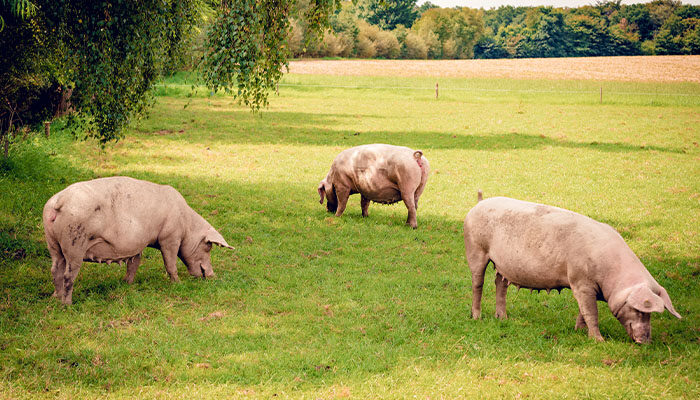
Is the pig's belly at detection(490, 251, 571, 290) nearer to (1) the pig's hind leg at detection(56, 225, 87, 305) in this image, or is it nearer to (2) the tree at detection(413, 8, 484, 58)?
(1) the pig's hind leg at detection(56, 225, 87, 305)

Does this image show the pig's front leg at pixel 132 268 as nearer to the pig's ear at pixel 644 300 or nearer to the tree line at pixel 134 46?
the tree line at pixel 134 46

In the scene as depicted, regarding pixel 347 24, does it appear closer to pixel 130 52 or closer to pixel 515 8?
pixel 515 8

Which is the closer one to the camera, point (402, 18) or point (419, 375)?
point (419, 375)

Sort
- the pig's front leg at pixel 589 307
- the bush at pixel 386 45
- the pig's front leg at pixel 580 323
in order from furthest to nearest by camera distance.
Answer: the bush at pixel 386 45 < the pig's front leg at pixel 580 323 < the pig's front leg at pixel 589 307

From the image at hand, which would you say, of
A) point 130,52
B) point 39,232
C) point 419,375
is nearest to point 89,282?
point 39,232

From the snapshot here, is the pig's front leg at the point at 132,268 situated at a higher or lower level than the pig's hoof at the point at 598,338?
higher

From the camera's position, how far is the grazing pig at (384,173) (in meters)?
13.3

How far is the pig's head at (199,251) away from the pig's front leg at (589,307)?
18.1ft

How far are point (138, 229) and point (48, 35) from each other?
4.47 meters

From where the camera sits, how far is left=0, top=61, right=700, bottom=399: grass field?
6586 millimetres

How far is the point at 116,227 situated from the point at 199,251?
5.49 feet

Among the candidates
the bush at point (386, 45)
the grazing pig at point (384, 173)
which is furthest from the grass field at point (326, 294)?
the bush at point (386, 45)

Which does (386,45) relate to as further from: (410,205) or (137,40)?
(137,40)

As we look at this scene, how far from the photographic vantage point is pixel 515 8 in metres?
156
